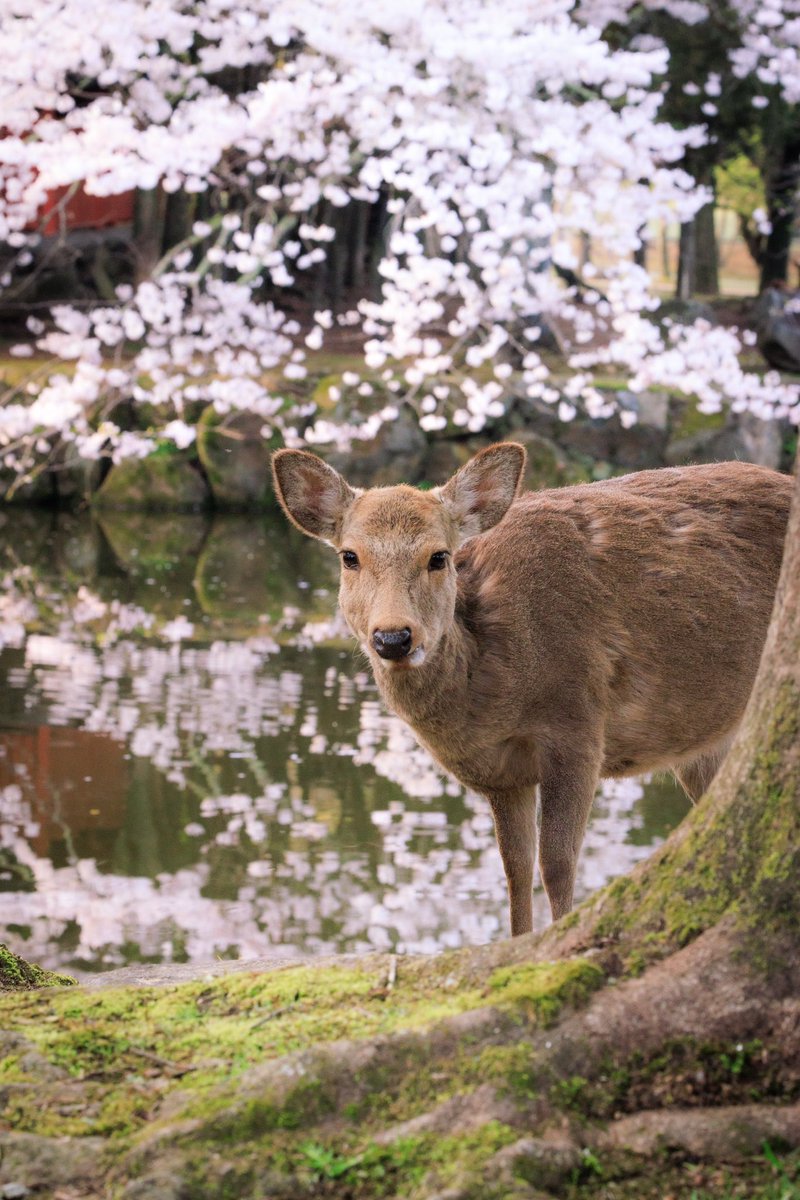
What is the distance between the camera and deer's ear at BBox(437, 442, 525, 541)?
18.8 feet

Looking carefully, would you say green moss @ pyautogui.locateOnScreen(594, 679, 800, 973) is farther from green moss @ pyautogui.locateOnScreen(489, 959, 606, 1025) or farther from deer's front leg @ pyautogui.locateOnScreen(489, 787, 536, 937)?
deer's front leg @ pyautogui.locateOnScreen(489, 787, 536, 937)

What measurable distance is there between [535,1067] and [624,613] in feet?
9.71

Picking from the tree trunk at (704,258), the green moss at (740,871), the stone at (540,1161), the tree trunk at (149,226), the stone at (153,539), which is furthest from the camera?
the tree trunk at (704,258)

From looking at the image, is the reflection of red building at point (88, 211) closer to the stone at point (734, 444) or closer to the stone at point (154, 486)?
the stone at point (154, 486)

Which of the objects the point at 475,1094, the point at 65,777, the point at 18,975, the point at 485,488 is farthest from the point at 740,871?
the point at 65,777

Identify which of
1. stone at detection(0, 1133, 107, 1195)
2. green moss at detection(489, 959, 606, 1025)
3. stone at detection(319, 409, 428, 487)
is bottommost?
stone at detection(319, 409, 428, 487)

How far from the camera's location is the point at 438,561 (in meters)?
5.55

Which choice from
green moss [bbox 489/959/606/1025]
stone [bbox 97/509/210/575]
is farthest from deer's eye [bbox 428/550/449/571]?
stone [bbox 97/509/210/575]

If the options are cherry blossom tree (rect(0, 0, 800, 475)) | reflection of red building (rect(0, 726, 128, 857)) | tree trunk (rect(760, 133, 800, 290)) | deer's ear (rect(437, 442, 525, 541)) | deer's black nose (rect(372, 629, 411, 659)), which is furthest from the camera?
tree trunk (rect(760, 133, 800, 290))

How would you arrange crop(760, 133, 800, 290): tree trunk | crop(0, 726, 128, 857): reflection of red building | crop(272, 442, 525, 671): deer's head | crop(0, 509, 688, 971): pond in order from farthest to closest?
crop(760, 133, 800, 290): tree trunk → crop(0, 726, 128, 857): reflection of red building → crop(0, 509, 688, 971): pond → crop(272, 442, 525, 671): deer's head

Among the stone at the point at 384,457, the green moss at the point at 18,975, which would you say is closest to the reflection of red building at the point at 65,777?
the green moss at the point at 18,975

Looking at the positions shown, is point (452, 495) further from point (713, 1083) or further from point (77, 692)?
point (77, 692)

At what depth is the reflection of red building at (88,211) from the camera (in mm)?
30141

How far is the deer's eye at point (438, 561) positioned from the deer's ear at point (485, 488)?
0.27 m
